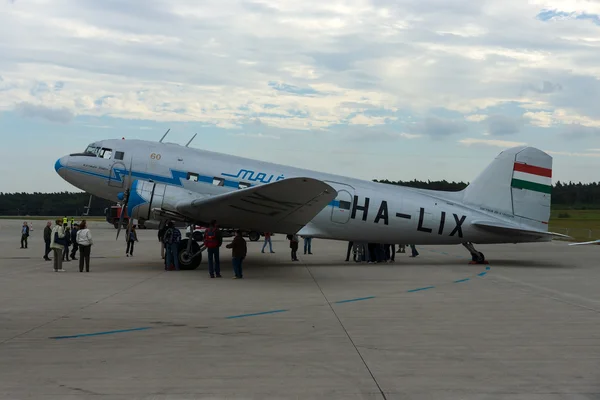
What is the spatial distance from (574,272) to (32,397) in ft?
57.6

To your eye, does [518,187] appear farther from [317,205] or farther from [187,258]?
[187,258]

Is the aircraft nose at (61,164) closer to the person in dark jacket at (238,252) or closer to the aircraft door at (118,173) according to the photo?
the aircraft door at (118,173)

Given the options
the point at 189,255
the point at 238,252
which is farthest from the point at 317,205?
the point at 189,255

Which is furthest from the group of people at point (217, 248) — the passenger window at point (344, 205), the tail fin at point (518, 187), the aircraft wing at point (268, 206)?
the tail fin at point (518, 187)

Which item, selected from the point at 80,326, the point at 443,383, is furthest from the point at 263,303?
the point at 443,383

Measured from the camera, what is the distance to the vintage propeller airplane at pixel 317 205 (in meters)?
17.9

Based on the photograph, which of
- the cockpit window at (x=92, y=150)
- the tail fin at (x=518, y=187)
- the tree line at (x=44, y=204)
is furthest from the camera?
the tree line at (x=44, y=204)

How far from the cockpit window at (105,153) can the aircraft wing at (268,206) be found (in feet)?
11.9

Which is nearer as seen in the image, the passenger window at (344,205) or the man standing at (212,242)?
the man standing at (212,242)

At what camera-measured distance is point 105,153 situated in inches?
773

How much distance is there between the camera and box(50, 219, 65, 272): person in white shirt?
710 inches

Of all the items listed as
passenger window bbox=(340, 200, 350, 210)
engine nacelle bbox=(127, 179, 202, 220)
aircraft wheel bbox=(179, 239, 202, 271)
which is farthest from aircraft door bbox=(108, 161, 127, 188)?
passenger window bbox=(340, 200, 350, 210)

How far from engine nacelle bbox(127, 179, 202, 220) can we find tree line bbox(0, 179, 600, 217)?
60423 millimetres

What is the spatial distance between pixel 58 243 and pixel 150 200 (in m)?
3.11
